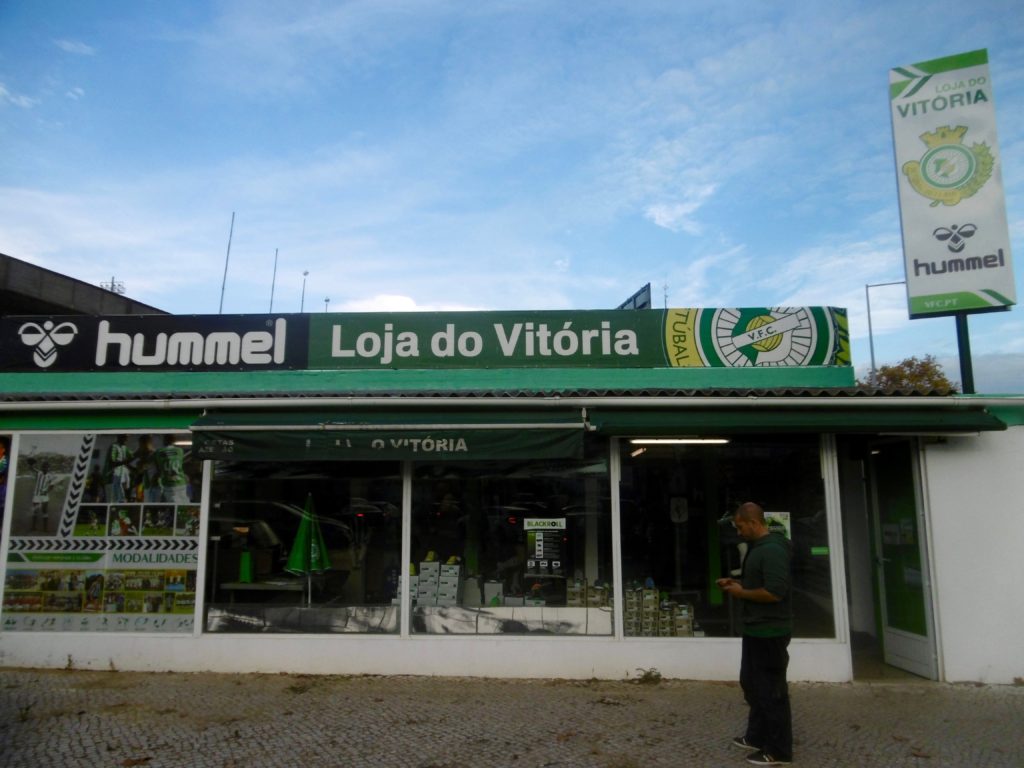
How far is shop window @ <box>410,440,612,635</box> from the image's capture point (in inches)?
306

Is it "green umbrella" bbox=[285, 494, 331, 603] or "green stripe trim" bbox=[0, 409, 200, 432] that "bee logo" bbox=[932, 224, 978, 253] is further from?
"green stripe trim" bbox=[0, 409, 200, 432]

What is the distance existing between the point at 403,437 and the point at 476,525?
138cm

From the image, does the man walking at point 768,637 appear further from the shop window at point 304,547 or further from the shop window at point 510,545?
the shop window at point 304,547

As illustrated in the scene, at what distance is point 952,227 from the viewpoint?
8625mm

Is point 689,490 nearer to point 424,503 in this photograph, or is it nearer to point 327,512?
point 424,503

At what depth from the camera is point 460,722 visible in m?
6.12

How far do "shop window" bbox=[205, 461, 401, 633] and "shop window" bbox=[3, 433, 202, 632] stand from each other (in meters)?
0.32

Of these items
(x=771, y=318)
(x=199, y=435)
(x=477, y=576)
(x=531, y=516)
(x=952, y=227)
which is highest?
(x=952, y=227)

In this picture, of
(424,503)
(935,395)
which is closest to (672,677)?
(424,503)

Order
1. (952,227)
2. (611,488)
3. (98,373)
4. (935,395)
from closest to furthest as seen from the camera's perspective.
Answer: (935,395), (611,488), (952,227), (98,373)

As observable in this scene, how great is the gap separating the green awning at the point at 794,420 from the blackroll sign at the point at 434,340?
221 cm

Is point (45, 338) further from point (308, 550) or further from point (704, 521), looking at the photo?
point (704, 521)

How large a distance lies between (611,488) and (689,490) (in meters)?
0.84

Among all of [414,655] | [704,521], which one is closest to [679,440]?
[704,521]
